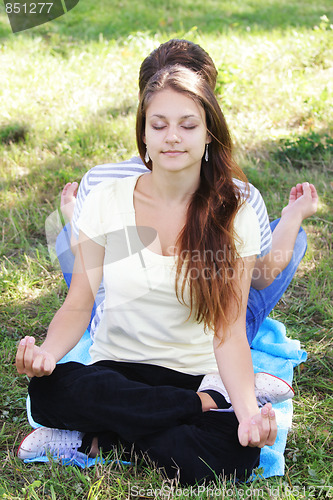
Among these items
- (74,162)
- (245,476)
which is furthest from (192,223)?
(74,162)

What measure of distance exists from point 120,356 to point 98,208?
1.90 ft

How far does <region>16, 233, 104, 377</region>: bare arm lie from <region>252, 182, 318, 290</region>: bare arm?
78 cm

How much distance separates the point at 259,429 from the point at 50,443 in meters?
0.82

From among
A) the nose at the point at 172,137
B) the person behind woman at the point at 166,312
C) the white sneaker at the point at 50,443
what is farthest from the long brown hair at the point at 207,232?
the white sneaker at the point at 50,443

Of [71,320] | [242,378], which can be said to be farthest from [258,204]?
[71,320]

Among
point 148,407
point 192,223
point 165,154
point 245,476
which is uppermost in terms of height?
point 165,154

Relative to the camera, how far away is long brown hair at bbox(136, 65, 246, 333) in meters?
2.26

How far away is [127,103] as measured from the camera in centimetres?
539

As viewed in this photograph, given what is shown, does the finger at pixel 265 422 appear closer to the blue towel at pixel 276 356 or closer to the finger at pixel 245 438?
the finger at pixel 245 438

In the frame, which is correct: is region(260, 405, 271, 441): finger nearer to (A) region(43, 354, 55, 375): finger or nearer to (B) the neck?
(A) region(43, 354, 55, 375): finger

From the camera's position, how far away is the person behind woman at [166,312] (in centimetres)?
219

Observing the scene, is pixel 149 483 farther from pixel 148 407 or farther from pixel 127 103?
pixel 127 103

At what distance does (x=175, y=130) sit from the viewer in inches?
88.5

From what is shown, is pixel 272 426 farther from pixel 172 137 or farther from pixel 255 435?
pixel 172 137
